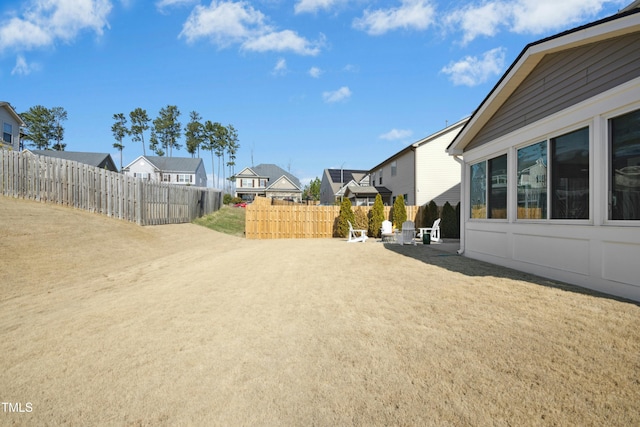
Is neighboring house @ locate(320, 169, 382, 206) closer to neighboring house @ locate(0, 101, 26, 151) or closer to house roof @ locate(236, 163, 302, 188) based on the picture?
house roof @ locate(236, 163, 302, 188)

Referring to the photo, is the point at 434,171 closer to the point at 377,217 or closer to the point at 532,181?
the point at 377,217

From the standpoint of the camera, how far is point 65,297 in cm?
540

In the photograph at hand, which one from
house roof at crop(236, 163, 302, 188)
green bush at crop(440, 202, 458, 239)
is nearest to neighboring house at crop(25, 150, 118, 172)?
house roof at crop(236, 163, 302, 188)

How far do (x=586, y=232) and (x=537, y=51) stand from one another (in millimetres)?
3644

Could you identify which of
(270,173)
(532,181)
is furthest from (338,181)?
(532,181)

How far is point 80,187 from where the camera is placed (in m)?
12.2

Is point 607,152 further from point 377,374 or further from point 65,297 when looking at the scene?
point 65,297

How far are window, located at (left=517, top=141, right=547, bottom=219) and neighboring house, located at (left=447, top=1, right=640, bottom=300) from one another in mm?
22

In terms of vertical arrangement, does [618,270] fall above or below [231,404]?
above

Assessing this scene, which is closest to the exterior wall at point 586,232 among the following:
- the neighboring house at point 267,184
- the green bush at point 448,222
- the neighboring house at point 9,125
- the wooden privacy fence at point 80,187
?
the green bush at point 448,222

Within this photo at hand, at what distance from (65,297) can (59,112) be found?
252 ft

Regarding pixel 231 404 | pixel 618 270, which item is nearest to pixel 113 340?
pixel 231 404

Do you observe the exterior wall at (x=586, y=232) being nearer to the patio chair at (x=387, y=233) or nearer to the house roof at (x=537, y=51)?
the house roof at (x=537, y=51)

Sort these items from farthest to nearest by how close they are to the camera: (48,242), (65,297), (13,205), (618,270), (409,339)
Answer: (13,205) → (48,242) → (65,297) → (618,270) → (409,339)
